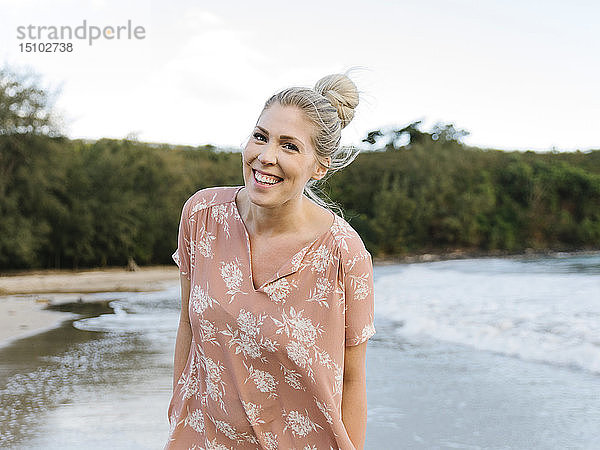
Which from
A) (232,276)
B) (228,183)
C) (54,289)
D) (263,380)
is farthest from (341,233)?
(228,183)

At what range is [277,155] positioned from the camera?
4.45ft

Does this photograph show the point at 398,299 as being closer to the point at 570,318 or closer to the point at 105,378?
the point at 570,318

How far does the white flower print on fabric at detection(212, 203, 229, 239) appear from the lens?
58.7 inches

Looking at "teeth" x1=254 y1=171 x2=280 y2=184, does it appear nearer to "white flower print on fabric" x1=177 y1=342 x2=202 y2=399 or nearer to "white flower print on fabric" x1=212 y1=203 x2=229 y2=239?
"white flower print on fabric" x1=212 y1=203 x2=229 y2=239

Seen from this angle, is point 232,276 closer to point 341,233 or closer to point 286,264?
point 286,264

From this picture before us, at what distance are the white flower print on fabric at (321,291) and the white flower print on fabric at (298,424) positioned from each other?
24 centimetres

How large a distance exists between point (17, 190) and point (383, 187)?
61.9ft

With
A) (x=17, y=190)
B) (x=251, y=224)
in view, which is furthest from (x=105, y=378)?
(x=17, y=190)

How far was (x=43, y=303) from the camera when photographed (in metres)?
12.3

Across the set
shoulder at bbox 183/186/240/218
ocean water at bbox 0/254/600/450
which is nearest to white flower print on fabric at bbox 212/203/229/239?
shoulder at bbox 183/186/240/218

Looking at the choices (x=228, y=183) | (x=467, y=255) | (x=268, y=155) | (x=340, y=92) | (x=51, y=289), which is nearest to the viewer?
(x=268, y=155)

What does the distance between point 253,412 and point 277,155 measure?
1.75ft

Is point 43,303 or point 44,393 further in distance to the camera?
point 43,303

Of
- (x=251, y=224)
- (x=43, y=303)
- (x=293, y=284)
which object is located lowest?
(x=43, y=303)
